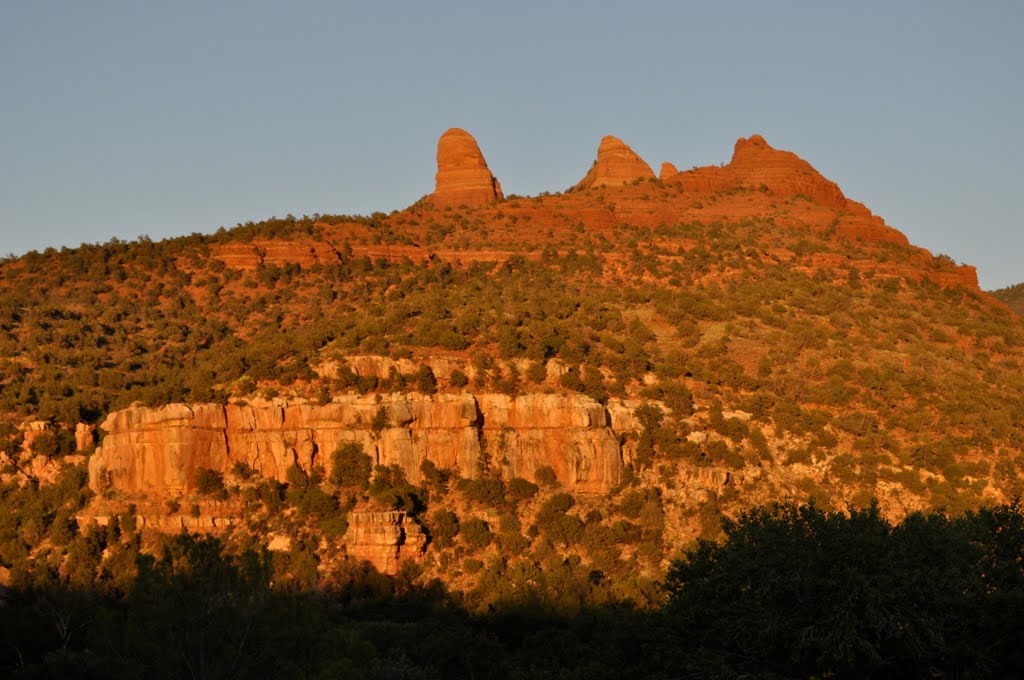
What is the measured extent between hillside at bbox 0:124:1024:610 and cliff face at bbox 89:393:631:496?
0.09 m

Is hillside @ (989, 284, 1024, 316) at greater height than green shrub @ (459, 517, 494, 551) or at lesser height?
greater

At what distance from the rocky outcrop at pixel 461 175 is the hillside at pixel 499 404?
1749 centimetres

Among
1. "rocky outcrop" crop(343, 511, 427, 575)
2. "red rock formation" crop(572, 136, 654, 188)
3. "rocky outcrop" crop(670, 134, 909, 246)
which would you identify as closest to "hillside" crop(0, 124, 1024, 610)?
"rocky outcrop" crop(343, 511, 427, 575)

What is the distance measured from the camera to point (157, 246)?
67188 mm

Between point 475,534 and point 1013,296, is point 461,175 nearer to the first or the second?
point 475,534

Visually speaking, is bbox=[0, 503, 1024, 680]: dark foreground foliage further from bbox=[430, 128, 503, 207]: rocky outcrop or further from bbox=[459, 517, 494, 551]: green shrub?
bbox=[430, 128, 503, 207]: rocky outcrop

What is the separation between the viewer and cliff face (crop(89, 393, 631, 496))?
39781mm

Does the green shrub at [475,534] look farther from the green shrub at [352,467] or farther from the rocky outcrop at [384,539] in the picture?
the green shrub at [352,467]

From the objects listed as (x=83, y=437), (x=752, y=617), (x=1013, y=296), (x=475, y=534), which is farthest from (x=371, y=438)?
→ (x=1013, y=296)

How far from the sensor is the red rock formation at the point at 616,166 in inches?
3346

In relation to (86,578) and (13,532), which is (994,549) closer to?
(86,578)

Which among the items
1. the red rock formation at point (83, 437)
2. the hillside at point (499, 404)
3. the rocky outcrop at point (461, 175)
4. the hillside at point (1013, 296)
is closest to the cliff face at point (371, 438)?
the hillside at point (499, 404)

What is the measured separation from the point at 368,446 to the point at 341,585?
6238mm

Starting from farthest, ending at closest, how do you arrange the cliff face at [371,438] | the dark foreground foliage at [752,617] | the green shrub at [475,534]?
the cliff face at [371,438]
the green shrub at [475,534]
the dark foreground foliage at [752,617]
